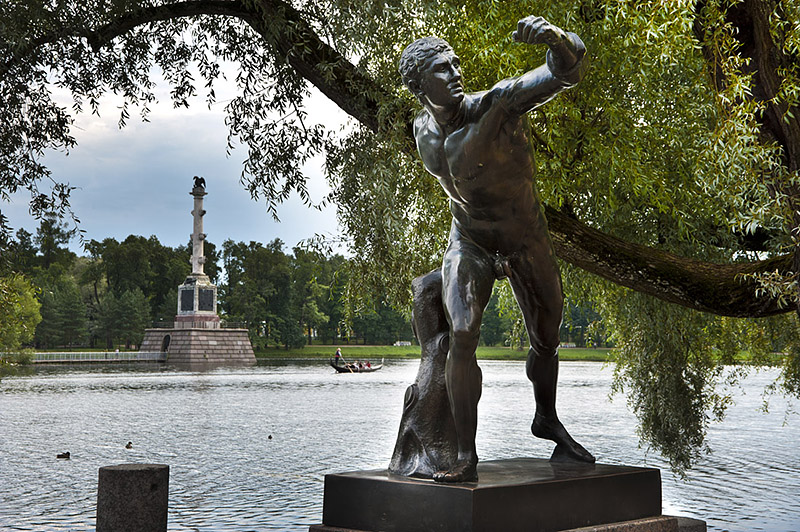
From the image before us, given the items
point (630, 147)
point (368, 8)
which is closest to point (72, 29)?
point (368, 8)

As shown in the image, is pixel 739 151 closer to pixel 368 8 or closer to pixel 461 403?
pixel 461 403

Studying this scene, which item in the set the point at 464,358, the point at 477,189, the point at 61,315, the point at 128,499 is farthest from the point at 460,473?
the point at 61,315

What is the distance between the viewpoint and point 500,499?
475 centimetres

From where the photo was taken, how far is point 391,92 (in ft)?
A: 28.2

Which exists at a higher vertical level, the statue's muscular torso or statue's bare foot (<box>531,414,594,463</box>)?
the statue's muscular torso

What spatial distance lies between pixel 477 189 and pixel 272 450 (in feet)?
38.2

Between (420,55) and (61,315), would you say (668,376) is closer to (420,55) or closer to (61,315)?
(420,55)

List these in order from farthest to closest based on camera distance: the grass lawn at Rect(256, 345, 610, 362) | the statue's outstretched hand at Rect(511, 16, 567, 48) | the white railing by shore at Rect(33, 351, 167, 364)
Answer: the grass lawn at Rect(256, 345, 610, 362) < the white railing by shore at Rect(33, 351, 167, 364) < the statue's outstretched hand at Rect(511, 16, 567, 48)

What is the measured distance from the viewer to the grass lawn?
88.9 meters

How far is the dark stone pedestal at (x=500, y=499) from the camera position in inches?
185

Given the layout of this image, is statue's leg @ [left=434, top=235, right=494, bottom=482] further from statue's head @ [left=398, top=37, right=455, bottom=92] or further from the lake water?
the lake water

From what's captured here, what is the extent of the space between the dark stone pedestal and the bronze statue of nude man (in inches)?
7.6

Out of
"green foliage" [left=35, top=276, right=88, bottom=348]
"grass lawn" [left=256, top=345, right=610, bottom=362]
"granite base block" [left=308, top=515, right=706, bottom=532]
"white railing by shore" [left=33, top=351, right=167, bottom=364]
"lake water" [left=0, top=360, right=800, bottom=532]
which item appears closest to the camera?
"granite base block" [left=308, top=515, right=706, bottom=532]

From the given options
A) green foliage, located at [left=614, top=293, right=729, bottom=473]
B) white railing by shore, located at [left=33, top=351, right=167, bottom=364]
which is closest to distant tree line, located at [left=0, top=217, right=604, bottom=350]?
white railing by shore, located at [left=33, top=351, right=167, bottom=364]
